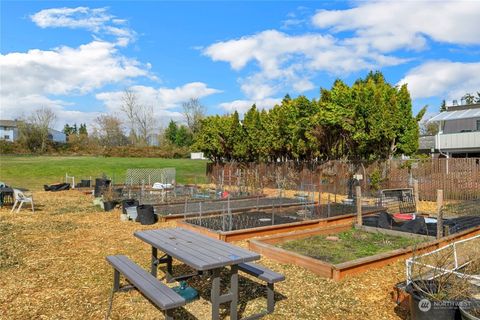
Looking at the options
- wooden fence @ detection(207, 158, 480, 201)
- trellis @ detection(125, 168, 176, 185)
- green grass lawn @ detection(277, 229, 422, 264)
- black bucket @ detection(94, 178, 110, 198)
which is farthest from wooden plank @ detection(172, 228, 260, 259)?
black bucket @ detection(94, 178, 110, 198)

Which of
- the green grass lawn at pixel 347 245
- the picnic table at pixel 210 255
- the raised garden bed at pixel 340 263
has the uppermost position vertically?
the picnic table at pixel 210 255

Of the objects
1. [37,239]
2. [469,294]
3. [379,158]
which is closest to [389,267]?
[469,294]

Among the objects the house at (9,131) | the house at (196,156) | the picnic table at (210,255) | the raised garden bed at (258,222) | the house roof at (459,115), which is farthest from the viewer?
the house at (9,131)

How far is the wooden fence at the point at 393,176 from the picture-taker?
14.2 metres

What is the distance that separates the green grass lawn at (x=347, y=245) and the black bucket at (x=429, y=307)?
2180mm

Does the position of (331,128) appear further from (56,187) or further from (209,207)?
(56,187)

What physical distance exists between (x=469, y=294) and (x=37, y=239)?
8392 mm

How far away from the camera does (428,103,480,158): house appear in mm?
24484

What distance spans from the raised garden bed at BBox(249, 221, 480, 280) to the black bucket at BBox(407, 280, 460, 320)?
974mm

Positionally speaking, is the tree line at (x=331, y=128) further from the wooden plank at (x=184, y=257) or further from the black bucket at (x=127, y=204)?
the wooden plank at (x=184, y=257)

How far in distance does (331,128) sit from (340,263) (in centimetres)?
1326

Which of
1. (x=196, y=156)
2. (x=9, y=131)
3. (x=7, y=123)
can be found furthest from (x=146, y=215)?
(x=7, y=123)

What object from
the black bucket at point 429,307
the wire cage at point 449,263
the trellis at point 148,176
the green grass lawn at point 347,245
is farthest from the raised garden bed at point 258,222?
the trellis at point 148,176

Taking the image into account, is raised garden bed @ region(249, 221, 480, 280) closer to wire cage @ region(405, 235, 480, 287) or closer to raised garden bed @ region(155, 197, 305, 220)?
wire cage @ region(405, 235, 480, 287)
